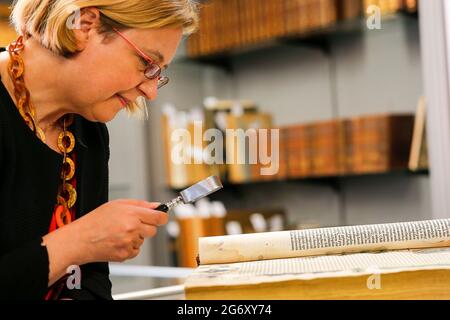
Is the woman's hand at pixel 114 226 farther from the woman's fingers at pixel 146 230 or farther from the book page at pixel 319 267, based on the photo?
the book page at pixel 319 267

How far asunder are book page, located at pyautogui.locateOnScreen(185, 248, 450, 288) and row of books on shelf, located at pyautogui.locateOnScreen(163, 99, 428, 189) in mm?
1773

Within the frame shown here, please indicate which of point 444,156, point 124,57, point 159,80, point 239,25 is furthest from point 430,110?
point 239,25

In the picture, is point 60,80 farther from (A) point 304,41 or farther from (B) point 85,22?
(A) point 304,41

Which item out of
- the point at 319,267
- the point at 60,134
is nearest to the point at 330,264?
the point at 319,267

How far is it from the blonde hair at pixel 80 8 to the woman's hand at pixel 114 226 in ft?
0.95

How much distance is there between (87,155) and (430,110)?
0.98 meters

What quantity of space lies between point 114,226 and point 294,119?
2870mm

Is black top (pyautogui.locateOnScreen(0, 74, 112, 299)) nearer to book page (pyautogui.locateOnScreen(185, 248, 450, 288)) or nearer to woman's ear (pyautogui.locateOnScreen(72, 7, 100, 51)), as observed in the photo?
woman's ear (pyautogui.locateOnScreen(72, 7, 100, 51))

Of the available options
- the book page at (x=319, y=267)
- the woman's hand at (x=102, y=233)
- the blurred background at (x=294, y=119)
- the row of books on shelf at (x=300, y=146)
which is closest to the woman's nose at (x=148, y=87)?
the woman's hand at (x=102, y=233)

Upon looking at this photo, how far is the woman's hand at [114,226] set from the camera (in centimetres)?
88

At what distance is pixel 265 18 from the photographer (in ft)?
11.5

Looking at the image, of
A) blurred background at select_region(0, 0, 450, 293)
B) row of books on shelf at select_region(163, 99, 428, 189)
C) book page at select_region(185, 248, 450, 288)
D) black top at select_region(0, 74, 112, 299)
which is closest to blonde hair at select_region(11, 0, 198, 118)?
black top at select_region(0, 74, 112, 299)

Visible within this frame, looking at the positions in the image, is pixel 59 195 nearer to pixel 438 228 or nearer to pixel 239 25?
pixel 438 228

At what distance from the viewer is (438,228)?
0.93 metres
